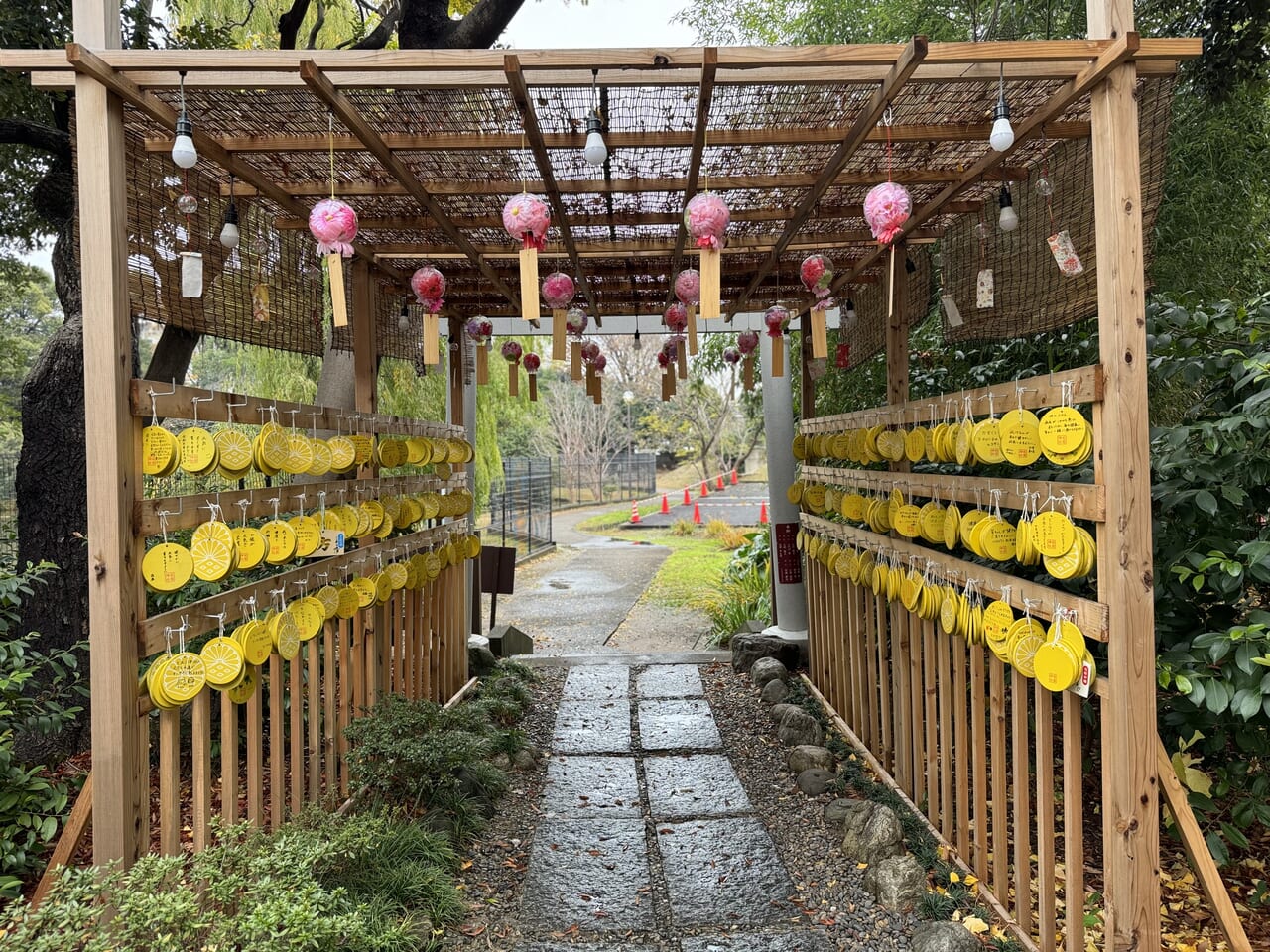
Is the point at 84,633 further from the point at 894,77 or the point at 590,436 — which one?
the point at 590,436

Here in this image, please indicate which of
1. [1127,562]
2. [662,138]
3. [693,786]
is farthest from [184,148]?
[693,786]

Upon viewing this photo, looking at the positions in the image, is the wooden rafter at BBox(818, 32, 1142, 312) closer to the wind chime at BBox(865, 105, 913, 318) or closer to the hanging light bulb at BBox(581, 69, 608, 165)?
the wind chime at BBox(865, 105, 913, 318)

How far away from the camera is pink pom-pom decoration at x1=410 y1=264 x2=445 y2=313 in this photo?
10.1 ft

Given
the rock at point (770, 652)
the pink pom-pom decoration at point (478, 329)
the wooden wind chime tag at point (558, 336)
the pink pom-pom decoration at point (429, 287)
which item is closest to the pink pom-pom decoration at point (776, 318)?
the wooden wind chime tag at point (558, 336)

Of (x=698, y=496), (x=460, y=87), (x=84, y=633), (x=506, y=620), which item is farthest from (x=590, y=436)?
(x=460, y=87)

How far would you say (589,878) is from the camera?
9.13 ft

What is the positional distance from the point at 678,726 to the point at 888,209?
122 inches

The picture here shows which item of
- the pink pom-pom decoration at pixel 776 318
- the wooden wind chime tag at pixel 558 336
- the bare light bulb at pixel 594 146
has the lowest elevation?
the wooden wind chime tag at pixel 558 336

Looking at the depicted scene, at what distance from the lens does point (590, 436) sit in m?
22.3

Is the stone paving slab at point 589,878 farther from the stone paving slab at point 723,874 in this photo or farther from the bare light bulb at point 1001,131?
the bare light bulb at point 1001,131

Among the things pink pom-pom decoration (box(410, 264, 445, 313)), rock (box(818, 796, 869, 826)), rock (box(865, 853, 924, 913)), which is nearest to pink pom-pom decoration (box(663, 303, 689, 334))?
pink pom-pom decoration (box(410, 264, 445, 313))

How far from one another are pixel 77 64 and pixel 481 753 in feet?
9.07

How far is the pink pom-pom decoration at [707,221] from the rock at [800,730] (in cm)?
263

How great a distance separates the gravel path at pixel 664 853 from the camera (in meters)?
2.43
